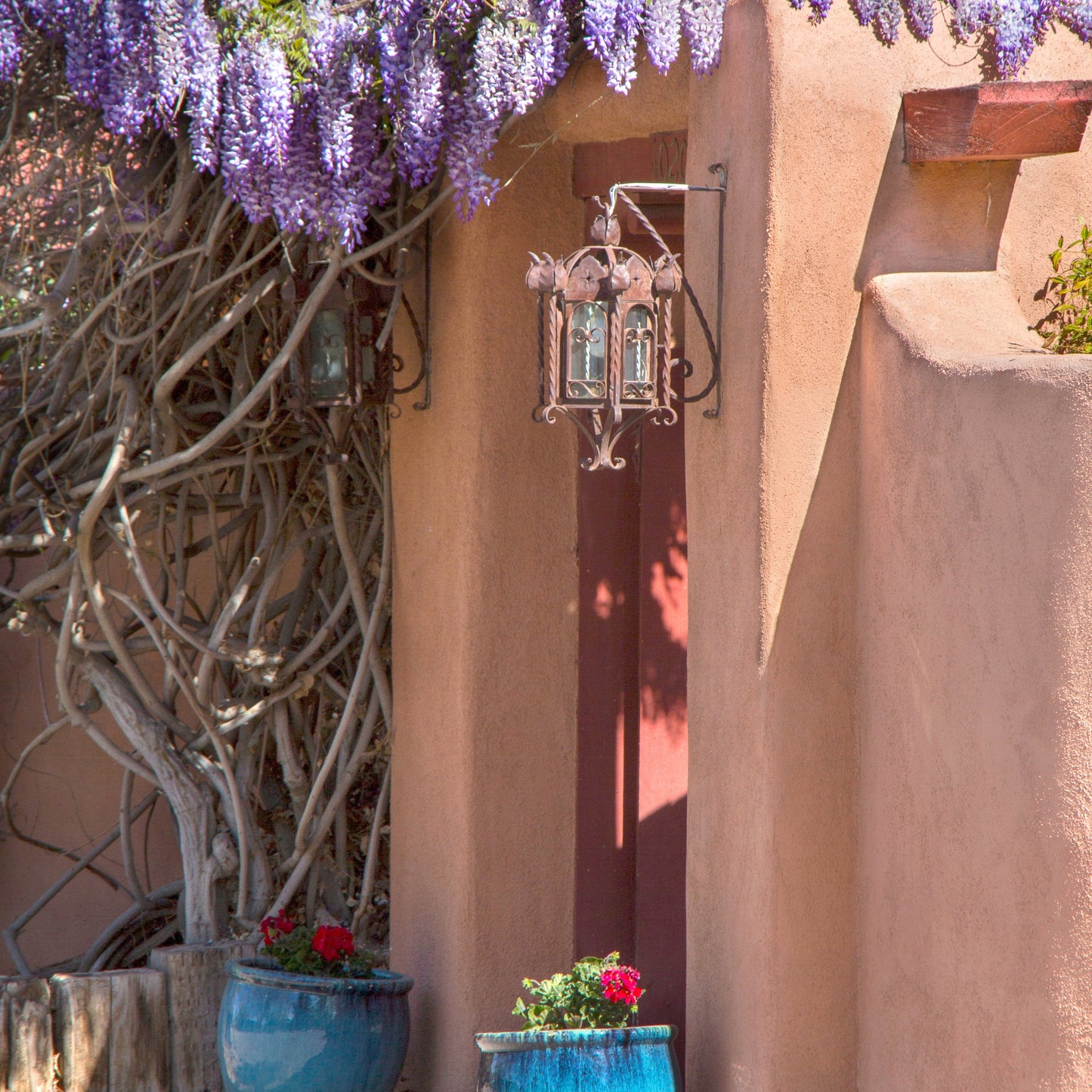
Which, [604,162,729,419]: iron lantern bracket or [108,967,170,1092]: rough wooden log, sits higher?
[604,162,729,419]: iron lantern bracket

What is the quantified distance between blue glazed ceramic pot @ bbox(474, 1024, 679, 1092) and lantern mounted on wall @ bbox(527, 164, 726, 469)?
120cm

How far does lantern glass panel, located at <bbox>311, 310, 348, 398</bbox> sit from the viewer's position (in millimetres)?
3998

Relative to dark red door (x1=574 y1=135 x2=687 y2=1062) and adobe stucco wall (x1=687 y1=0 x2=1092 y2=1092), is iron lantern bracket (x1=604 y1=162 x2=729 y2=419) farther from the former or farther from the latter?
dark red door (x1=574 y1=135 x2=687 y2=1062)

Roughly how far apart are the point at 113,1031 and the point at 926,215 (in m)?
3.15

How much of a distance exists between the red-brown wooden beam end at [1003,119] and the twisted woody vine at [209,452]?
795 mm

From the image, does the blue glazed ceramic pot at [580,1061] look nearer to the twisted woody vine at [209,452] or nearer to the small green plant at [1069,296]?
the twisted woody vine at [209,452]

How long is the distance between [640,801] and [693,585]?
1000 mm

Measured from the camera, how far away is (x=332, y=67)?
3.42 m

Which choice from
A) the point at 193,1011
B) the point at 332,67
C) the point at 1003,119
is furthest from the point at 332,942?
the point at 1003,119

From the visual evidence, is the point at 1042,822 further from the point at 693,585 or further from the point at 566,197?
the point at 566,197

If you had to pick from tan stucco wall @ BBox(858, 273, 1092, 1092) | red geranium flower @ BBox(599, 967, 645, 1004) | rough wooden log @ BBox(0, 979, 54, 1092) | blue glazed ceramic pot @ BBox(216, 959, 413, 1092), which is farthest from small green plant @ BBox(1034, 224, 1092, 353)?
rough wooden log @ BBox(0, 979, 54, 1092)

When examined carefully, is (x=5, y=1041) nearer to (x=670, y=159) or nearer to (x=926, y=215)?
(x=670, y=159)

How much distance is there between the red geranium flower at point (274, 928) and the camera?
13.3ft

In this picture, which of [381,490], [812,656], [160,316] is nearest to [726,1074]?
[812,656]
